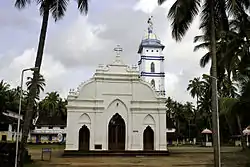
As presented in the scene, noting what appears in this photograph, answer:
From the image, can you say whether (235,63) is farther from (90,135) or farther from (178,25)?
(90,135)

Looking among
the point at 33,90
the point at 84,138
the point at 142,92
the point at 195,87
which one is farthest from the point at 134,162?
the point at 195,87

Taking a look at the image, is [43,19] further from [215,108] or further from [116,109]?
[116,109]

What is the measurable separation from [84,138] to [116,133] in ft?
12.7

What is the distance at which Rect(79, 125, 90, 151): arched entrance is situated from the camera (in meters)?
41.0

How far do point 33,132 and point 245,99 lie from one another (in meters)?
59.7

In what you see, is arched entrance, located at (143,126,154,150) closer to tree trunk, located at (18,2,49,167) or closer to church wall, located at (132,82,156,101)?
church wall, located at (132,82,156,101)

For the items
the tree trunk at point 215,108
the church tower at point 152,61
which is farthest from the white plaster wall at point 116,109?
the church tower at point 152,61

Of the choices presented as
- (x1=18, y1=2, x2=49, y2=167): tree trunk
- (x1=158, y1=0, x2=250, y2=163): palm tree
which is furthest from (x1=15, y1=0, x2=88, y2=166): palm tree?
(x1=158, y1=0, x2=250, y2=163): palm tree

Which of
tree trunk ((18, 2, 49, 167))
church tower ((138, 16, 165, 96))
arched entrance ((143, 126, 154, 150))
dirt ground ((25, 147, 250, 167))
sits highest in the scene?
church tower ((138, 16, 165, 96))

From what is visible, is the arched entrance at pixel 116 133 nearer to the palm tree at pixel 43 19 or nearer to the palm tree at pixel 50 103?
the palm tree at pixel 43 19

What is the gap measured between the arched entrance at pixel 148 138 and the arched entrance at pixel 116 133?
2595 millimetres

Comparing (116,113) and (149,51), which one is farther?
(149,51)

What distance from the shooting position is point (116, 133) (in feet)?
137

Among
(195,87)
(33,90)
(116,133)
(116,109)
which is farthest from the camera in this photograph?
(195,87)
